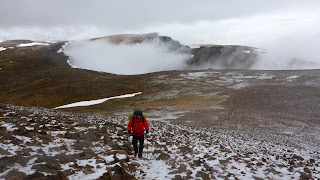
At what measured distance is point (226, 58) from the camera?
165 metres

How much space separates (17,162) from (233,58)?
165214 mm

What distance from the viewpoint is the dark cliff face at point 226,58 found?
480ft

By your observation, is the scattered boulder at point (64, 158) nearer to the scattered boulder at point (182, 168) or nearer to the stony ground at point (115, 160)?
the stony ground at point (115, 160)

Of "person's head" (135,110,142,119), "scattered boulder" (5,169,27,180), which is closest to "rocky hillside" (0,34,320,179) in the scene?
"scattered boulder" (5,169,27,180)

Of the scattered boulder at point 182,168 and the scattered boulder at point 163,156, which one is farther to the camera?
the scattered boulder at point 163,156

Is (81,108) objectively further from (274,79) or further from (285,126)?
(274,79)

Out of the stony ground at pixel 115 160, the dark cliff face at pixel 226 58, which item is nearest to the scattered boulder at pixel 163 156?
the stony ground at pixel 115 160

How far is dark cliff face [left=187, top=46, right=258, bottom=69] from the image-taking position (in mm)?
146250

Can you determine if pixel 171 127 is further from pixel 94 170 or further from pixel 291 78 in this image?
pixel 291 78

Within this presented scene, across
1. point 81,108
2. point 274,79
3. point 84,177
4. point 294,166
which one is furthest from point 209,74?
point 84,177

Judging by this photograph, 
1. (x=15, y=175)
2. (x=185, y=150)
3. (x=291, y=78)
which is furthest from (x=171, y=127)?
(x=291, y=78)

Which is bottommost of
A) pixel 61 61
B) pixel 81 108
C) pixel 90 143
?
pixel 81 108

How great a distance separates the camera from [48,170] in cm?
779

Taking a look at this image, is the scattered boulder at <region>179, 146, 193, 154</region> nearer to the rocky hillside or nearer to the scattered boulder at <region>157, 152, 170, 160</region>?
the rocky hillside
